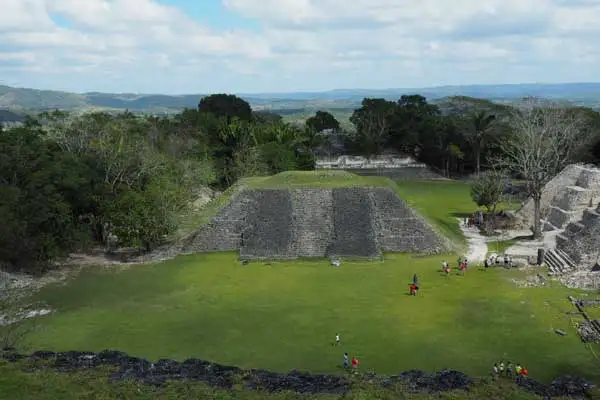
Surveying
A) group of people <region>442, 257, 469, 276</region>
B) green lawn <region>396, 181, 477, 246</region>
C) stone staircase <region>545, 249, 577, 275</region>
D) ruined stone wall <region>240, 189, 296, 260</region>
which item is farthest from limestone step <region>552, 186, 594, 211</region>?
ruined stone wall <region>240, 189, 296, 260</region>

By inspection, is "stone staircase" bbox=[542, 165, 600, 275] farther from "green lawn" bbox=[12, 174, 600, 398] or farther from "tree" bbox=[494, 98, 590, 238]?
"green lawn" bbox=[12, 174, 600, 398]

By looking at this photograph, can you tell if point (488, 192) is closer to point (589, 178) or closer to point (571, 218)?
point (571, 218)

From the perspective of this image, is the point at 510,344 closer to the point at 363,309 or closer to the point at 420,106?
the point at 363,309

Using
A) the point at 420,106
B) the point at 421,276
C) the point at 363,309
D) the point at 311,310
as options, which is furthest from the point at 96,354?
the point at 420,106

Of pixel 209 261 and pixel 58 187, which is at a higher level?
pixel 58 187

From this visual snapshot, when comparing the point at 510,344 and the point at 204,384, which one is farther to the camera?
the point at 510,344

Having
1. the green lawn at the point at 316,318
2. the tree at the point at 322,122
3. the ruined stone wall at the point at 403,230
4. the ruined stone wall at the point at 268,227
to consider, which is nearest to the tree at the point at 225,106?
the tree at the point at 322,122

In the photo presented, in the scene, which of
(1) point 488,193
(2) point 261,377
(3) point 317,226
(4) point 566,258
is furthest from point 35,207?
(1) point 488,193
